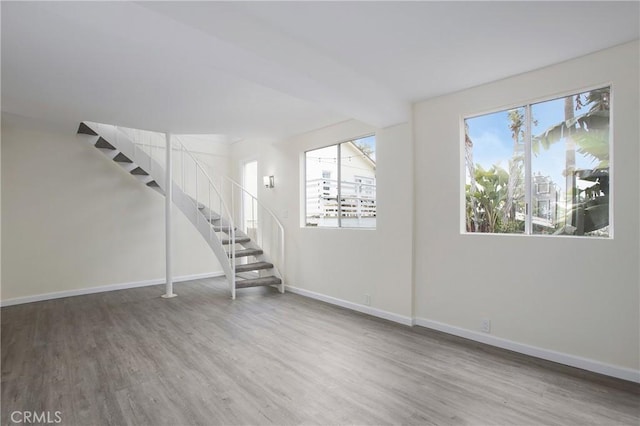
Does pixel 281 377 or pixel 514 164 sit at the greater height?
pixel 514 164

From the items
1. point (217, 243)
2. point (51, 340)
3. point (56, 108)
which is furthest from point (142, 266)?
point (56, 108)

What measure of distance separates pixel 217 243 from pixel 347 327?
2654 mm

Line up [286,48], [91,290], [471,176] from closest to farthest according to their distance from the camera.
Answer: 1. [286,48]
2. [471,176]
3. [91,290]

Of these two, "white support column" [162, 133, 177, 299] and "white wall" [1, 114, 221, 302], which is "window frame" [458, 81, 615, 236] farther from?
"white wall" [1, 114, 221, 302]

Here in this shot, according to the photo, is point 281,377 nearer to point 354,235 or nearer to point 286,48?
point 354,235

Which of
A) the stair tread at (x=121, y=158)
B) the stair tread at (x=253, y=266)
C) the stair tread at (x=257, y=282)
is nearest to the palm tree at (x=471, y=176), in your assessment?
the stair tread at (x=257, y=282)

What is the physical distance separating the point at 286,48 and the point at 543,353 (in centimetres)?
339

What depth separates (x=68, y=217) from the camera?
16.9 feet

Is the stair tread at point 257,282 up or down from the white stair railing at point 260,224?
down

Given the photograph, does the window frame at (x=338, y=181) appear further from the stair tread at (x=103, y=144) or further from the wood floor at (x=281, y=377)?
the stair tread at (x=103, y=144)

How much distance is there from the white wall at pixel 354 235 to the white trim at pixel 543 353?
0.46m

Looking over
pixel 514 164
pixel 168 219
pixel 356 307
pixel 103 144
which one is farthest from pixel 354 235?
pixel 103 144

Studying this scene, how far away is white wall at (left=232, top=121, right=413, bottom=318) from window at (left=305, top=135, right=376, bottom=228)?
5.7 inches

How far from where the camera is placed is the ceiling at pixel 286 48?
198 cm
